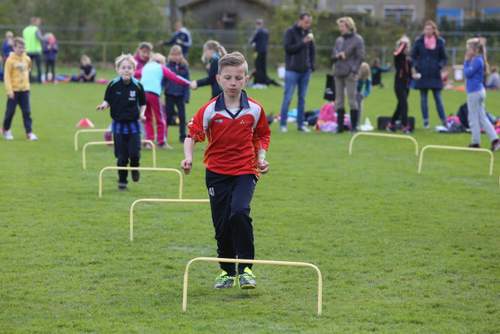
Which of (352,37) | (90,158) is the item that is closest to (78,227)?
(90,158)

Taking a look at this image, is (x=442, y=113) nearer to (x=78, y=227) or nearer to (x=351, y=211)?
(x=351, y=211)

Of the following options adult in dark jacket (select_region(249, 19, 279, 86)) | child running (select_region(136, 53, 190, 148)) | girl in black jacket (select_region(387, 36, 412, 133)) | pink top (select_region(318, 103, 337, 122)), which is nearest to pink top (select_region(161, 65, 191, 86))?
child running (select_region(136, 53, 190, 148))

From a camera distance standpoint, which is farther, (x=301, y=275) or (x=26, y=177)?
(x=26, y=177)

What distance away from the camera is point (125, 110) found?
1360cm

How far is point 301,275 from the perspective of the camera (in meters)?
9.09

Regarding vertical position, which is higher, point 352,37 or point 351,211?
point 352,37

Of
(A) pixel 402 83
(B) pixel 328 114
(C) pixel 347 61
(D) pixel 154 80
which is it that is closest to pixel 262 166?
(D) pixel 154 80

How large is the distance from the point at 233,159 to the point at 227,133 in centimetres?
22

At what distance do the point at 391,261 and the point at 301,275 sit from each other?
3.42 ft

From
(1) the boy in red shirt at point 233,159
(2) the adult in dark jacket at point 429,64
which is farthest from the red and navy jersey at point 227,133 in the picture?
(2) the adult in dark jacket at point 429,64

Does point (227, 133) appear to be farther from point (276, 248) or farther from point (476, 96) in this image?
point (476, 96)

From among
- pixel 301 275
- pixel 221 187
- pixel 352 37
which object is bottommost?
pixel 301 275

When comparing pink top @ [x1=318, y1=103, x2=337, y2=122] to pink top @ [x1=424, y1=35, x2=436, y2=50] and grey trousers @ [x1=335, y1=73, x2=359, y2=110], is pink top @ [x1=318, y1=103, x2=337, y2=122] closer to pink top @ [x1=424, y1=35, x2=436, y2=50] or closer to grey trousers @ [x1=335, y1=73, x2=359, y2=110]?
grey trousers @ [x1=335, y1=73, x2=359, y2=110]

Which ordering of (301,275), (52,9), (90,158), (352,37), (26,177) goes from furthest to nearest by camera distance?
(52,9), (352,37), (90,158), (26,177), (301,275)
